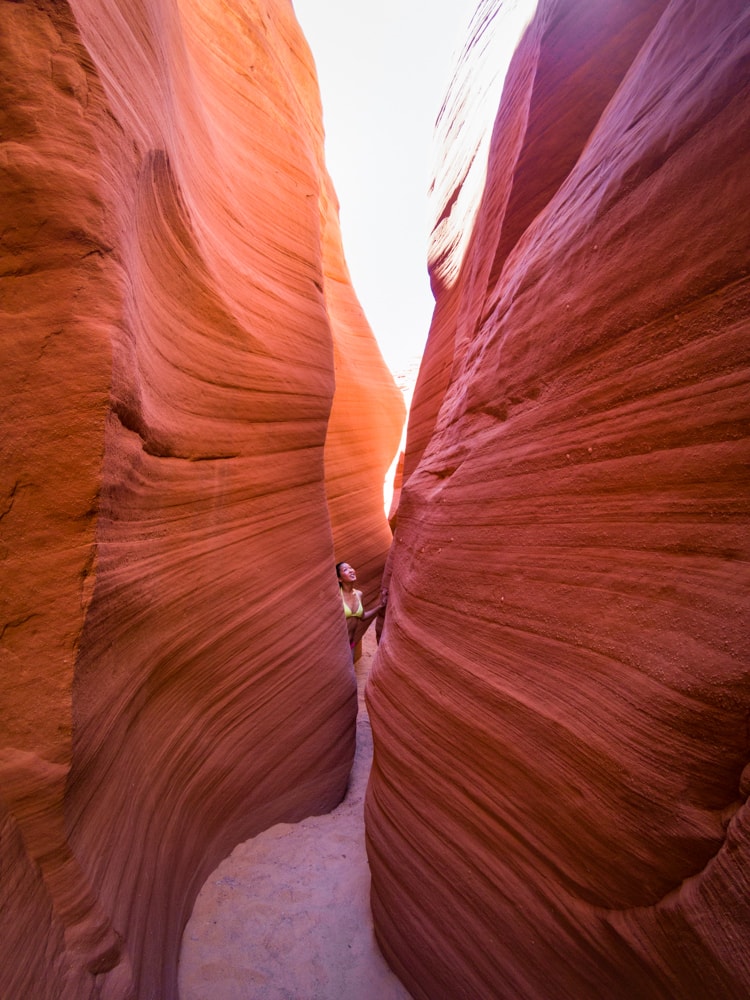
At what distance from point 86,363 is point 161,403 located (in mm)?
676

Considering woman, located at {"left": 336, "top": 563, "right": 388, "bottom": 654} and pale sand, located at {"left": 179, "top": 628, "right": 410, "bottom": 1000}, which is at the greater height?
woman, located at {"left": 336, "top": 563, "right": 388, "bottom": 654}

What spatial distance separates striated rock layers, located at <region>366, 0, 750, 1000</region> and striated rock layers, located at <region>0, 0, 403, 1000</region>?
1.09m

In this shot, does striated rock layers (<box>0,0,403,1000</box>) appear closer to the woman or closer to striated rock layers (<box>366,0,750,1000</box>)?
striated rock layers (<box>366,0,750,1000</box>)

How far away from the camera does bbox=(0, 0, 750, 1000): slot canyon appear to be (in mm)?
1324

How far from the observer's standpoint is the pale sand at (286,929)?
2.33 m

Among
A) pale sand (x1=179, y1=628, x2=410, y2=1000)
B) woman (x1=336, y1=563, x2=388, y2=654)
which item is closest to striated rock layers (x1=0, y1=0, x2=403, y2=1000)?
pale sand (x1=179, y1=628, x2=410, y2=1000)

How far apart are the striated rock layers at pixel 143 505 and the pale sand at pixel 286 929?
0.16 metres

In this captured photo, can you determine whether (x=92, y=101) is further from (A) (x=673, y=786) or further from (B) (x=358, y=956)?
(B) (x=358, y=956)

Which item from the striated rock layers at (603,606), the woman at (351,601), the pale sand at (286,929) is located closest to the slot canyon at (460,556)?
the striated rock layers at (603,606)

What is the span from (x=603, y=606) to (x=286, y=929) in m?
2.58

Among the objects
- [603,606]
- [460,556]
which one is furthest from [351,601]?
[603,606]

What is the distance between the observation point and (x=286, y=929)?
2.57 m

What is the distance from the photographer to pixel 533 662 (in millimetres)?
1741

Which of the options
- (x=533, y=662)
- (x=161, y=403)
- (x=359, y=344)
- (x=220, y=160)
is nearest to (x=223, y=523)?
(x=161, y=403)
